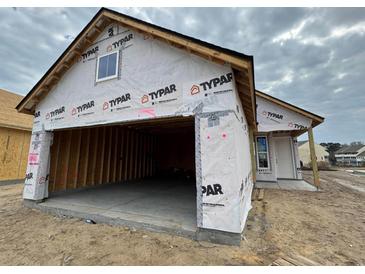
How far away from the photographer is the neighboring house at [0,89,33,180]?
9672 millimetres

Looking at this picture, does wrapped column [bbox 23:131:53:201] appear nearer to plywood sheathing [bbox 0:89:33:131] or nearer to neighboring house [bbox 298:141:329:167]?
plywood sheathing [bbox 0:89:33:131]

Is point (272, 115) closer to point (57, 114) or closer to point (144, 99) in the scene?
point (144, 99)

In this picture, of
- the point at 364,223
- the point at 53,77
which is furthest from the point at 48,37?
the point at 364,223

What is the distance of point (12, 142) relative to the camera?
1011 centimetres

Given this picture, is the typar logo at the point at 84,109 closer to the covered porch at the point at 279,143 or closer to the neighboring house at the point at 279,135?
the covered porch at the point at 279,143

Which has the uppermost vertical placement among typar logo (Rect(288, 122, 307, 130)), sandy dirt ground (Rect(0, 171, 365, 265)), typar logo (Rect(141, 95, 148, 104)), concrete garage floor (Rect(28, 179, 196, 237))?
typar logo (Rect(288, 122, 307, 130))

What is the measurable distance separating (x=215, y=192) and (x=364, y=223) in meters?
4.21

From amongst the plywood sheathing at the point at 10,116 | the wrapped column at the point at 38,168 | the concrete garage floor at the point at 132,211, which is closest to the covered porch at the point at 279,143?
the concrete garage floor at the point at 132,211

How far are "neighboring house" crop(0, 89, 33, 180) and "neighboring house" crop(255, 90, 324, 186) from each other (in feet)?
46.7

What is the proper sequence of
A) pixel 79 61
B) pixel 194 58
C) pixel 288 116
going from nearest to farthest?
pixel 194 58 → pixel 79 61 → pixel 288 116

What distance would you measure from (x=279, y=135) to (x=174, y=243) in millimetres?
10554

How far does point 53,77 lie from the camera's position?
5.93 m

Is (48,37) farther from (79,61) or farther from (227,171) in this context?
(227,171)

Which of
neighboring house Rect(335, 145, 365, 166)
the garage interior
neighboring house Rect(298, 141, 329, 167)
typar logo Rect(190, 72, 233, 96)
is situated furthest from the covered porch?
neighboring house Rect(335, 145, 365, 166)
